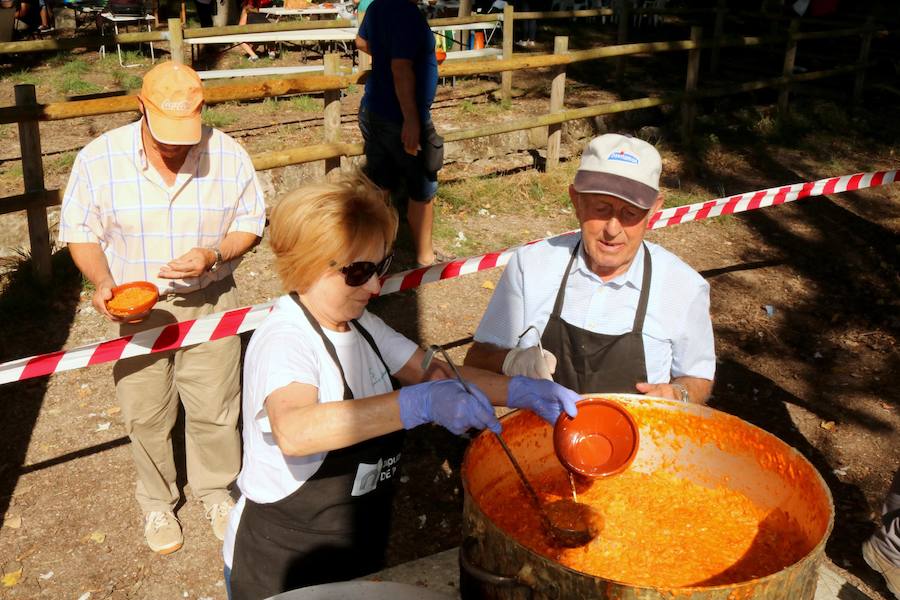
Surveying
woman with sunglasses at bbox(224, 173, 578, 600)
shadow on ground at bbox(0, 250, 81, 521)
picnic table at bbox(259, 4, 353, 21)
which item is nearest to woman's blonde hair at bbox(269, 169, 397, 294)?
woman with sunglasses at bbox(224, 173, 578, 600)

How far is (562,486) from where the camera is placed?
2.47 metres

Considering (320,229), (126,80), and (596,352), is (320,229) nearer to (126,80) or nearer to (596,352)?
(596,352)

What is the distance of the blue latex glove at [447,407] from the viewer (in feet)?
6.28

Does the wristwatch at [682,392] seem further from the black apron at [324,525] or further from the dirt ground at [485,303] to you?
the dirt ground at [485,303]

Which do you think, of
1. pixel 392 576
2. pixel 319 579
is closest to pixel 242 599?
pixel 319 579

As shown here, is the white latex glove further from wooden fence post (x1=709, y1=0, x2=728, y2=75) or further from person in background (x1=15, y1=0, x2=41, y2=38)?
person in background (x1=15, y1=0, x2=41, y2=38)

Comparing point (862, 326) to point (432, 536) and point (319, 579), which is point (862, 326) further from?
point (319, 579)

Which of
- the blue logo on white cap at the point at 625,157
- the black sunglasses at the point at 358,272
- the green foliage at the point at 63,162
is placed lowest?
the green foliage at the point at 63,162

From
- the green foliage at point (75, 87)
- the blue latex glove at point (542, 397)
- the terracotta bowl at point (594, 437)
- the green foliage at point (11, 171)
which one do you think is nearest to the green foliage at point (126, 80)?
the green foliage at point (75, 87)

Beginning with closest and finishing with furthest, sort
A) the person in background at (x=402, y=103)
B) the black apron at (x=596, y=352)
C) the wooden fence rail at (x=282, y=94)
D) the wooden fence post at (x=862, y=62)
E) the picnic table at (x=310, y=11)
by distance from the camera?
1. the black apron at (x=596, y=352)
2. the wooden fence rail at (x=282, y=94)
3. the person in background at (x=402, y=103)
4. the wooden fence post at (x=862, y=62)
5. the picnic table at (x=310, y=11)

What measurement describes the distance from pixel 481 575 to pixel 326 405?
50 centimetres

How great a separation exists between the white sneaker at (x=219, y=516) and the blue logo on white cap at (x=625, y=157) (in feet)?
8.19

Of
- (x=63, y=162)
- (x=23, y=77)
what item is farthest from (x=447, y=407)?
(x=23, y=77)

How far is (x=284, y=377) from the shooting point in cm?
200
